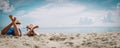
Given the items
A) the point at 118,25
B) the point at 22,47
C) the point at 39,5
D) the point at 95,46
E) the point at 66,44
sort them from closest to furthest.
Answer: the point at 22,47 → the point at 95,46 → the point at 66,44 → the point at 39,5 → the point at 118,25

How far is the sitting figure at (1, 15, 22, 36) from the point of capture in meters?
3.52

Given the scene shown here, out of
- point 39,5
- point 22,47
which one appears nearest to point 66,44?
point 22,47

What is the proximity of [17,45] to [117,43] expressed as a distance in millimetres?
1548

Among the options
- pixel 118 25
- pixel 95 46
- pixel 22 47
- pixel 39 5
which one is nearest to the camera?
pixel 22 47

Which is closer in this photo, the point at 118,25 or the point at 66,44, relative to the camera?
the point at 66,44

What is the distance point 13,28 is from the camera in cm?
355

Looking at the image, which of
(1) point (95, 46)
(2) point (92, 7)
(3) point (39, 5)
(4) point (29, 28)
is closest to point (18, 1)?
(3) point (39, 5)

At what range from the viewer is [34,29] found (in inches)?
153

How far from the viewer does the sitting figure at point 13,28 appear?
352 centimetres

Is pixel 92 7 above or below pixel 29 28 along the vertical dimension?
above

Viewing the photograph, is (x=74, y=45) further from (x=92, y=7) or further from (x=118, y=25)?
(x=118, y=25)

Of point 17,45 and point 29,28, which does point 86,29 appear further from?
point 17,45

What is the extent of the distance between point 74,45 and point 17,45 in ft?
2.91

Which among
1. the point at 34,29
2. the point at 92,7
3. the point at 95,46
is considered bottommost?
the point at 95,46
